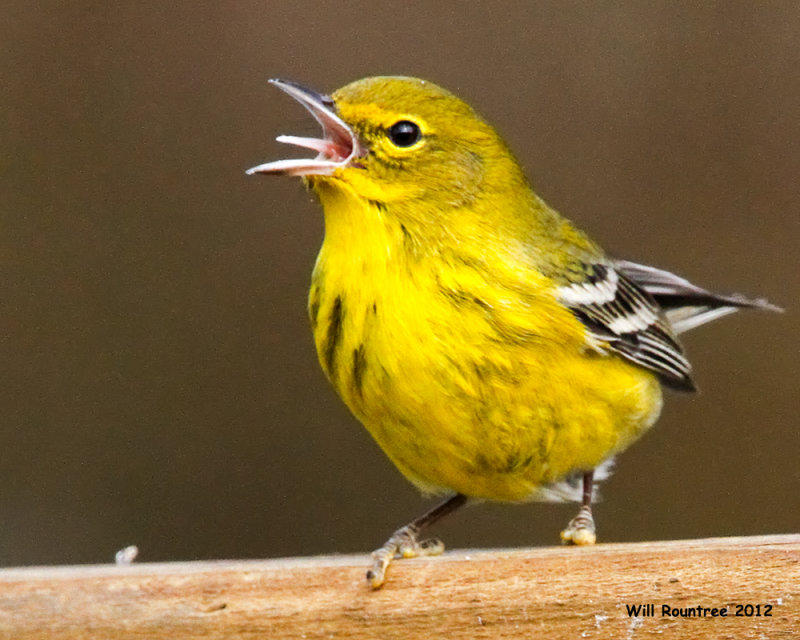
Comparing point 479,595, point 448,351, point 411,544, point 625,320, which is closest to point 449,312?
point 448,351

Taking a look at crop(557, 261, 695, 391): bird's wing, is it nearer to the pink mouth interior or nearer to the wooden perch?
the pink mouth interior

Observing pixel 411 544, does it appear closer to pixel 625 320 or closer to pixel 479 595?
pixel 479 595

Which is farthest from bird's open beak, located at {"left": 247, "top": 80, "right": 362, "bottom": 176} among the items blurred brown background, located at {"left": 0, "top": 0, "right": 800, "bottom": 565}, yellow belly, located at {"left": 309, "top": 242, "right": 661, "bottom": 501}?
blurred brown background, located at {"left": 0, "top": 0, "right": 800, "bottom": 565}

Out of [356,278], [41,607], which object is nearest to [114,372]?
[356,278]

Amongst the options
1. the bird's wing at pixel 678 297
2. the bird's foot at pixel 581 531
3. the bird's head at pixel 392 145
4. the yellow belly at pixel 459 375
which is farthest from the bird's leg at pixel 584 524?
the bird's head at pixel 392 145

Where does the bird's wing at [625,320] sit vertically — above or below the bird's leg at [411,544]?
above

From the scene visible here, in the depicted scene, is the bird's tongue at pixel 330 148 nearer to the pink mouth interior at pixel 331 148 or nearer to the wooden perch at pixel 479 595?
the pink mouth interior at pixel 331 148
